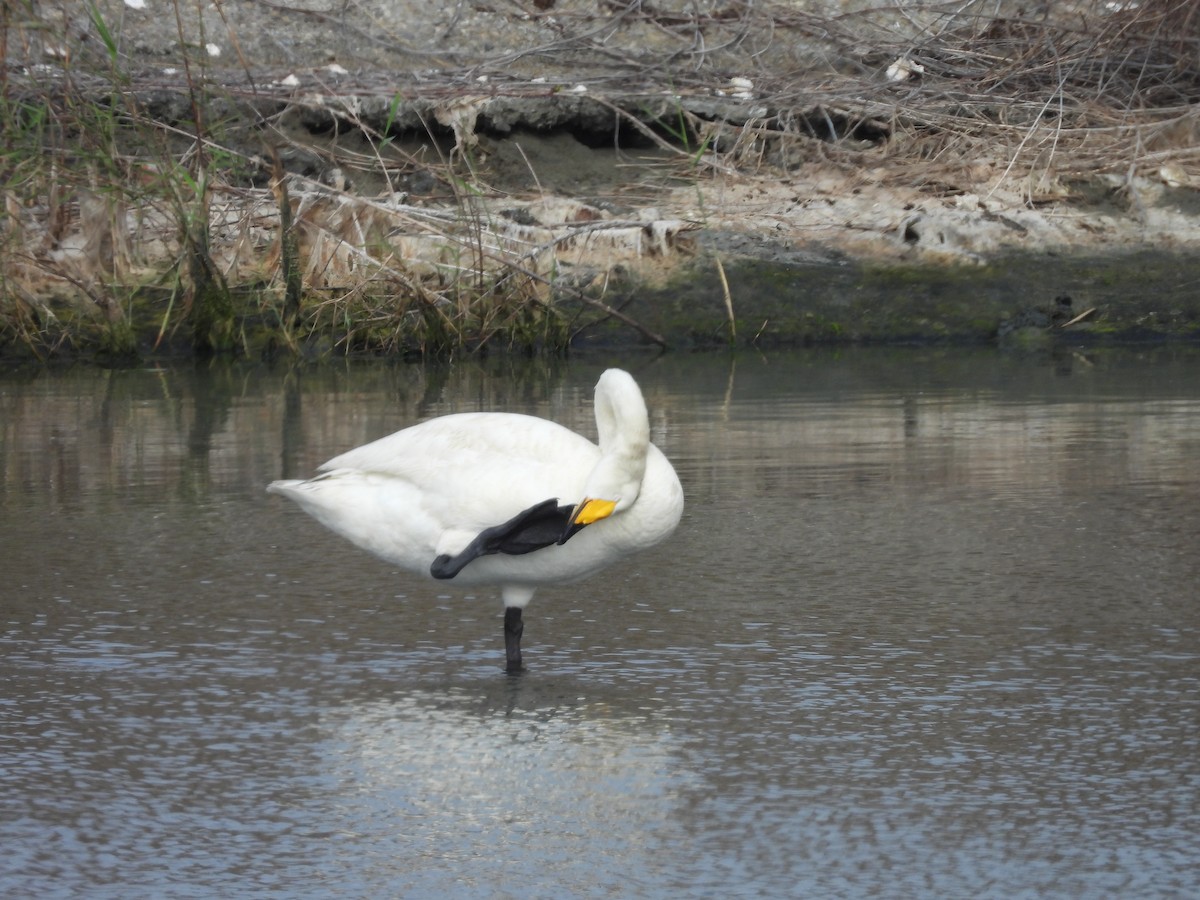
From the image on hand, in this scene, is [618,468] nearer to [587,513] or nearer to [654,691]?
[587,513]

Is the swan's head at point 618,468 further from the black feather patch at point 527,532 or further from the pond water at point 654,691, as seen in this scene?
the pond water at point 654,691

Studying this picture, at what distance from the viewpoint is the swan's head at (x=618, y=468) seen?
4016 mm

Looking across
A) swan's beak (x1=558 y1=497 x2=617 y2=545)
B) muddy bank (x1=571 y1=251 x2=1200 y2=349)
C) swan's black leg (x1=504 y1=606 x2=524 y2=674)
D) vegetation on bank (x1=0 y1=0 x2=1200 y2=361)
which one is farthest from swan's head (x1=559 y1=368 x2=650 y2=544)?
muddy bank (x1=571 y1=251 x2=1200 y2=349)

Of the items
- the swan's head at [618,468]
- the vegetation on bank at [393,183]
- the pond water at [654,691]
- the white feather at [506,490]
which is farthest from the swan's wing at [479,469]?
the vegetation on bank at [393,183]

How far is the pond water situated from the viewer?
10.2ft

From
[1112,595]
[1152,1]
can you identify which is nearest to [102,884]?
[1112,595]

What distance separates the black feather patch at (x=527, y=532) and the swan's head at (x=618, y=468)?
0.03m

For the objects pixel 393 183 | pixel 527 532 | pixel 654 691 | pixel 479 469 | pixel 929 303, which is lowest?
pixel 654 691

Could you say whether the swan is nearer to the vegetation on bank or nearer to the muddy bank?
the vegetation on bank

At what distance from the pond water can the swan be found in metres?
0.26

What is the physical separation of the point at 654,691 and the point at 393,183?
29.9 feet

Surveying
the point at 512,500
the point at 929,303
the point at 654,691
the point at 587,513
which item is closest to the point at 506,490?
the point at 512,500

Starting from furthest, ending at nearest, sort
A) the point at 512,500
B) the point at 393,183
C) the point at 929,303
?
the point at 393,183 < the point at 929,303 < the point at 512,500

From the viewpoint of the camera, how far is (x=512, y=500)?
418 centimetres
